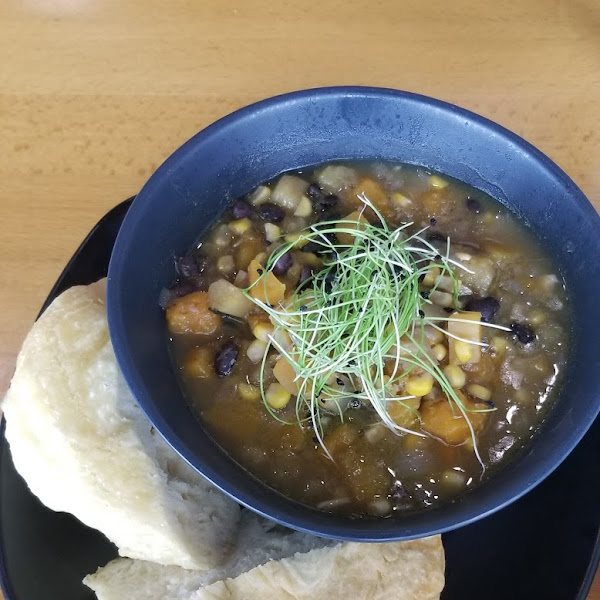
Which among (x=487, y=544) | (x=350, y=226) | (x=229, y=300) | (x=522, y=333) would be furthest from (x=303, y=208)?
(x=487, y=544)

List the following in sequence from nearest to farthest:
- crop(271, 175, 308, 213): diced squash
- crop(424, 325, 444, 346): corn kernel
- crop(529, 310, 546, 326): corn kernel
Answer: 1. crop(424, 325, 444, 346): corn kernel
2. crop(529, 310, 546, 326): corn kernel
3. crop(271, 175, 308, 213): diced squash

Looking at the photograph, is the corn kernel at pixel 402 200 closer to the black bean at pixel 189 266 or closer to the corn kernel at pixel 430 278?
the corn kernel at pixel 430 278

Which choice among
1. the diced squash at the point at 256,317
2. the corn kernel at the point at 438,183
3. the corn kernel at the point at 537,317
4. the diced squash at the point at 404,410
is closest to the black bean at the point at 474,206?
the corn kernel at the point at 438,183

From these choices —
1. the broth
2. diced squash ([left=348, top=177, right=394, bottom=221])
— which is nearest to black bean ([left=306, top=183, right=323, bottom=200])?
the broth

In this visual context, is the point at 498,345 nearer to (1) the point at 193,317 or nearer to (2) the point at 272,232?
(2) the point at 272,232

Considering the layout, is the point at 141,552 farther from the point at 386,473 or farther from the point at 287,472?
the point at 386,473

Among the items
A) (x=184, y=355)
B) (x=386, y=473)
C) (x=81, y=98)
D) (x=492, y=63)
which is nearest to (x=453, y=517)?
(x=386, y=473)

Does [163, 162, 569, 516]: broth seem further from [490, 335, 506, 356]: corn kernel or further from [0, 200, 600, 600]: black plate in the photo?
[0, 200, 600, 600]: black plate
